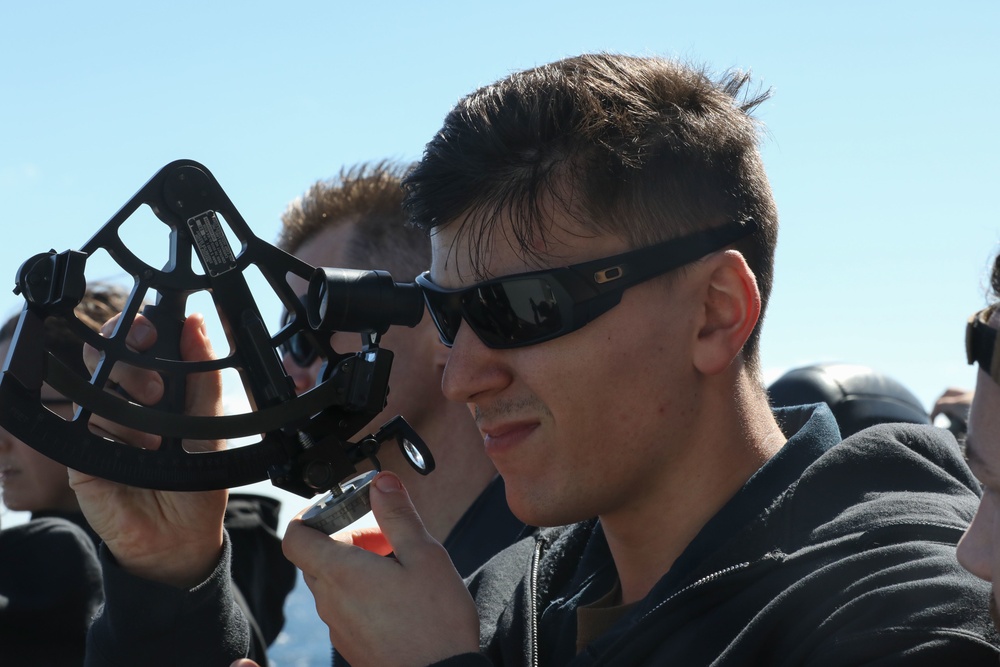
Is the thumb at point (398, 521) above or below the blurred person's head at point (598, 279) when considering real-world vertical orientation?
below

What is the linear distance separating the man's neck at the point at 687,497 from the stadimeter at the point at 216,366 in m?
0.38

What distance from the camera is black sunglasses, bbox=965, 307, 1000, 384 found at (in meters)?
1.24

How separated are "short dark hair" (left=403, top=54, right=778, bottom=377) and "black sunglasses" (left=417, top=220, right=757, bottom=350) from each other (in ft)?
0.15

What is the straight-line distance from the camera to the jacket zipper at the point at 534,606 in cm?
194

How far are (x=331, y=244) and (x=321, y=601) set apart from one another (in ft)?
6.46

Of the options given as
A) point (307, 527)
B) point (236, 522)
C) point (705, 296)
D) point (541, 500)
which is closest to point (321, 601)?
point (307, 527)

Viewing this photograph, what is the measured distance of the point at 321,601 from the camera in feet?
6.07

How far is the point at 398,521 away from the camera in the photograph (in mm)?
1809

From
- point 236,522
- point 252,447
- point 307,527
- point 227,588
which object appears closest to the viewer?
point 307,527

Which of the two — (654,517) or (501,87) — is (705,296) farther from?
(501,87)

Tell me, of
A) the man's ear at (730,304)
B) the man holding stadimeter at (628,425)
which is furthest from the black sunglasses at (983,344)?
the man's ear at (730,304)

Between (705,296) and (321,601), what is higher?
(705,296)

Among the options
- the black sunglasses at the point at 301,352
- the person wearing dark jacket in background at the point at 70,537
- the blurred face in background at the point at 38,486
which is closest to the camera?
the black sunglasses at the point at 301,352

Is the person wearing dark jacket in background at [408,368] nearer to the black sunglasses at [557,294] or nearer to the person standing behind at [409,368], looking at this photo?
the person standing behind at [409,368]
